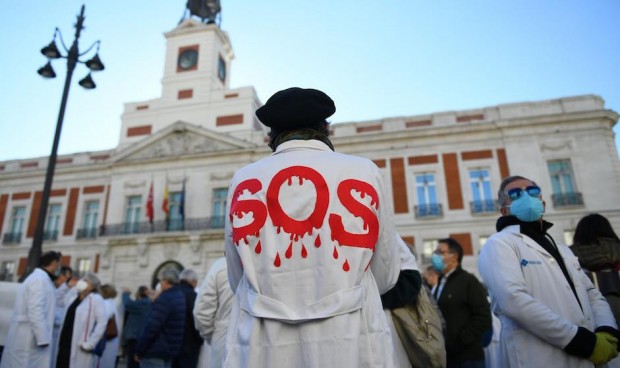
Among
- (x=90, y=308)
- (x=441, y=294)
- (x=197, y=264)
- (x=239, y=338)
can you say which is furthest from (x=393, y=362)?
(x=197, y=264)

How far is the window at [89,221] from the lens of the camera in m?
→ 23.0

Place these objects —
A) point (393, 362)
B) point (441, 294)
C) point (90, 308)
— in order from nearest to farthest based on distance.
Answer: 1. point (393, 362)
2. point (441, 294)
3. point (90, 308)

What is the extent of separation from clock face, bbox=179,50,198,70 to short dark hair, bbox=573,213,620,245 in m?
26.7

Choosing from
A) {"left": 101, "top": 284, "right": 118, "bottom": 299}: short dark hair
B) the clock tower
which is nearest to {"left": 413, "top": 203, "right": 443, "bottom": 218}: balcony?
the clock tower

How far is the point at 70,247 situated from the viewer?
2303cm

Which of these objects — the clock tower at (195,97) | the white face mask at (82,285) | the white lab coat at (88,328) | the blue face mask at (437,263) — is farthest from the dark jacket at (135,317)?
the clock tower at (195,97)

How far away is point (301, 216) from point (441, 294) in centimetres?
300

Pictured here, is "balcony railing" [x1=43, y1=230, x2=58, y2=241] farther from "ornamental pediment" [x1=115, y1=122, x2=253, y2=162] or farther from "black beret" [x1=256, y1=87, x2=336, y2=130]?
"black beret" [x1=256, y1=87, x2=336, y2=130]

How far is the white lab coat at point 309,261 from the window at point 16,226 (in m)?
27.6

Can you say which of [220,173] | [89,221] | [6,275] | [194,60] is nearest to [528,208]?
[220,173]

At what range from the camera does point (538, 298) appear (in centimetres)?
272

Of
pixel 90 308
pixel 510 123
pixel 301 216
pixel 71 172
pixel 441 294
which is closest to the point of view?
pixel 301 216

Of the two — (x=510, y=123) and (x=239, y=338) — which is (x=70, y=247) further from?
(x=239, y=338)

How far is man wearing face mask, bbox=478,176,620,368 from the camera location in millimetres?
2471
